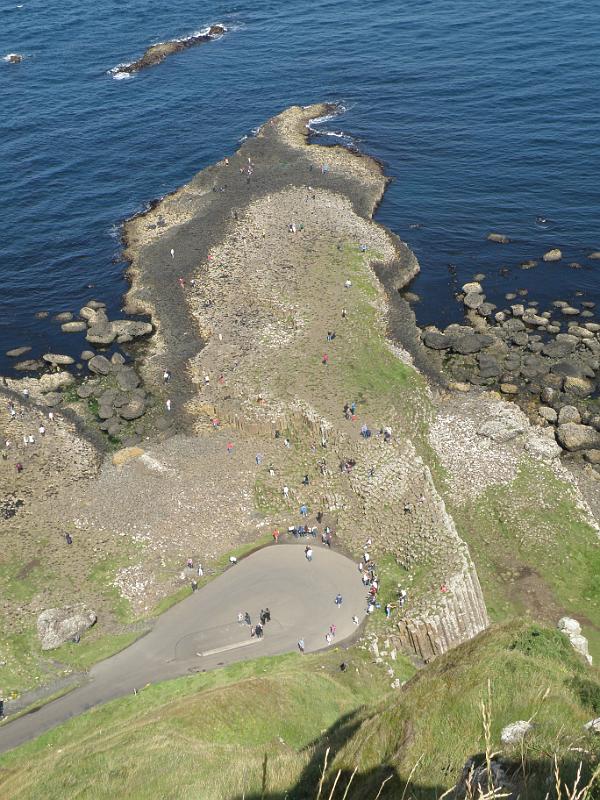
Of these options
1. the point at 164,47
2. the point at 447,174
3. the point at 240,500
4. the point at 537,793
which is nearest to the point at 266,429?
the point at 240,500

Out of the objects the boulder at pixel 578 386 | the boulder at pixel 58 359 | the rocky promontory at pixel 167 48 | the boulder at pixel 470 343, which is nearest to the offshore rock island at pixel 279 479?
the boulder at pixel 58 359

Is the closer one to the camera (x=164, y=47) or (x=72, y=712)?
(x=72, y=712)

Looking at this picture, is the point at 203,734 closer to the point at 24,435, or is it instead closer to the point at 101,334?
the point at 24,435

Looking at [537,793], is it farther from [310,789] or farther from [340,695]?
[340,695]

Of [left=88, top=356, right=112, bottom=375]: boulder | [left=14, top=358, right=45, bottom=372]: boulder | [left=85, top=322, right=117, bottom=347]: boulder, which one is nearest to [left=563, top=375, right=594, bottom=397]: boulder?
[left=88, top=356, right=112, bottom=375]: boulder

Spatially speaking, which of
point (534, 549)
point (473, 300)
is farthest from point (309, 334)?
point (534, 549)

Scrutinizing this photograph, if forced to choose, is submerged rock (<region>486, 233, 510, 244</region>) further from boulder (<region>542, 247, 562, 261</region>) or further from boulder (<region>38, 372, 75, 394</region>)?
boulder (<region>38, 372, 75, 394</region>)

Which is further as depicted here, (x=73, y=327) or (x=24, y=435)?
(x=73, y=327)

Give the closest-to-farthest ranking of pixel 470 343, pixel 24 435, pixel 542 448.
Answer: pixel 542 448 → pixel 24 435 → pixel 470 343

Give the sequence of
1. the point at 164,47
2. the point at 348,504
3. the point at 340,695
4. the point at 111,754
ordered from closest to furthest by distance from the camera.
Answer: the point at 111,754 → the point at 340,695 → the point at 348,504 → the point at 164,47
